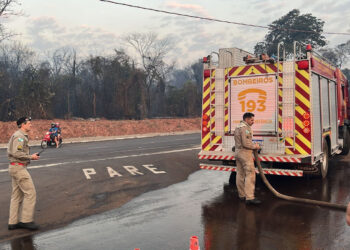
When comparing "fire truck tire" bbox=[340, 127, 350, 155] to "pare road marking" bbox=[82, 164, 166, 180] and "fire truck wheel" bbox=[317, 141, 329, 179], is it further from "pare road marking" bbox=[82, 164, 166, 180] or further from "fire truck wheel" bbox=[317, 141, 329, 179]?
"pare road marking" bbox=[82, 164, 166, 180]

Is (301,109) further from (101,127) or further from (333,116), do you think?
(101,127)

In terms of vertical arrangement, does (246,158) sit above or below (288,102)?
below

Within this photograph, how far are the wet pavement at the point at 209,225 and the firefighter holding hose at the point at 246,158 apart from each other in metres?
0.23

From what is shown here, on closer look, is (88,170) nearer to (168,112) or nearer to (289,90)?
(289,90)

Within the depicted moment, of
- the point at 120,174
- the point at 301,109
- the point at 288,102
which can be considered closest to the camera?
the point at 301,109

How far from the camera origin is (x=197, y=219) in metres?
6.16

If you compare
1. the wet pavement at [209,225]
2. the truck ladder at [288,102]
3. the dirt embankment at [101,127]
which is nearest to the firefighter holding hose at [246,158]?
the wet pavement at [209,225]

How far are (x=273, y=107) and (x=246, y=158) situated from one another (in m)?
1.63

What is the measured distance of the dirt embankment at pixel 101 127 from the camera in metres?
27.8

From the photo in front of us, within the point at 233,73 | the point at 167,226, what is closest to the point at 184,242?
the point at 167,226

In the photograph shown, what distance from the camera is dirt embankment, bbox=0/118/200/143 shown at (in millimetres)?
27783

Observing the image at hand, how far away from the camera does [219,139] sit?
29.1 feet

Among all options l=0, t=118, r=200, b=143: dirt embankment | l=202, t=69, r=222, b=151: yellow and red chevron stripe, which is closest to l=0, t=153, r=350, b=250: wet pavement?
l=202, t=69, r=222, b=151: yellow and red chevron stripe

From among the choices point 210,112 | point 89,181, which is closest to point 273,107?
point 210,112
